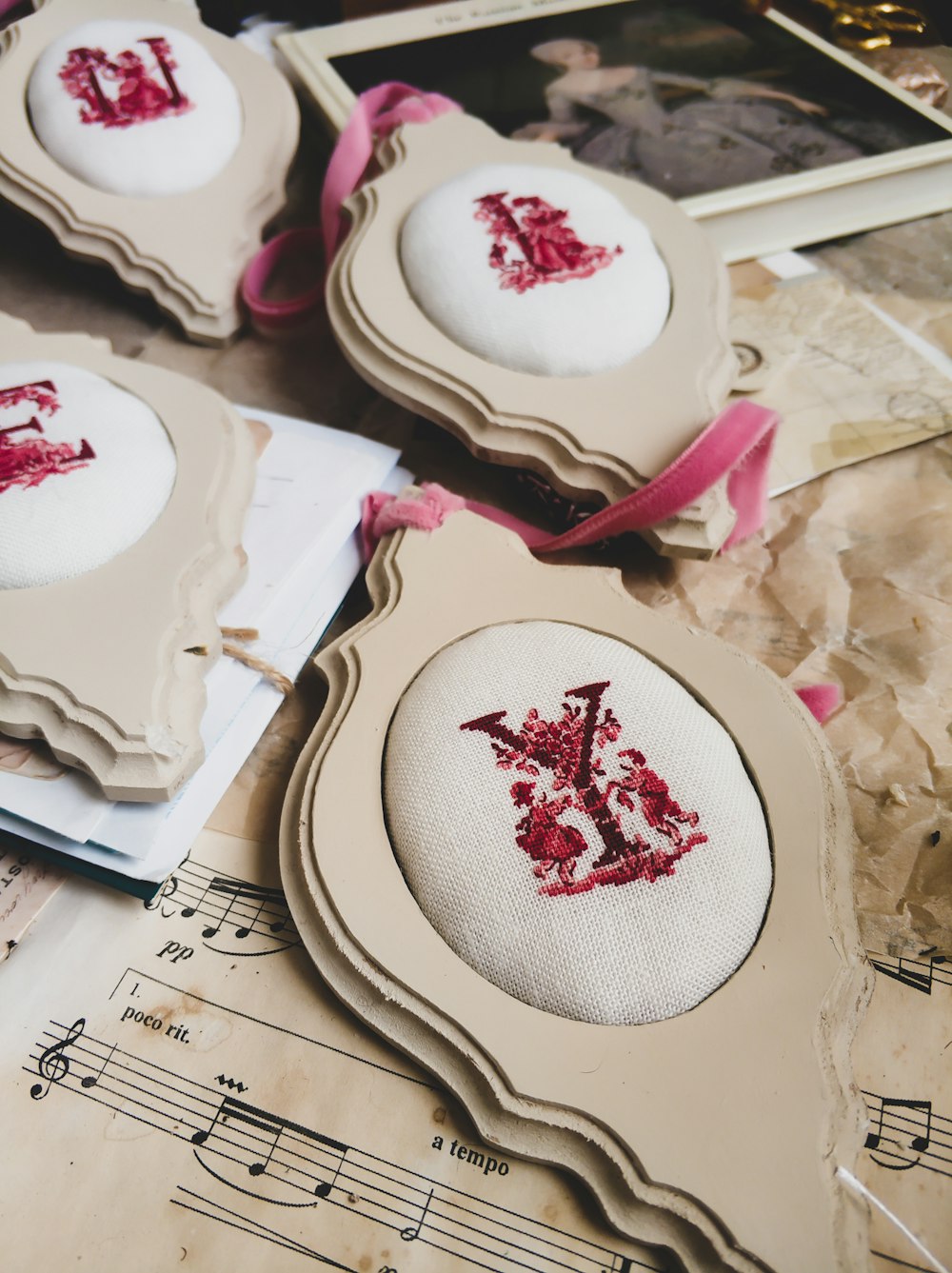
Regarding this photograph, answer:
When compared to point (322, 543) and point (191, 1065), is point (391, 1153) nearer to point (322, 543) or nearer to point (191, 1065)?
point (191, 1065)

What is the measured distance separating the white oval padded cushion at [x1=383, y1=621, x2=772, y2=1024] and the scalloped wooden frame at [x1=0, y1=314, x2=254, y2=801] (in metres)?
0.16

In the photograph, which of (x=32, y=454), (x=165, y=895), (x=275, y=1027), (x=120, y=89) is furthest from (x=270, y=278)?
(x=275, y=1027)

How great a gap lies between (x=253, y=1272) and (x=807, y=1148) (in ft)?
1.08

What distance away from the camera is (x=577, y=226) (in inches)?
35.6

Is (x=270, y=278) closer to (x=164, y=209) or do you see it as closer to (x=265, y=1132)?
(x=164, y=209)

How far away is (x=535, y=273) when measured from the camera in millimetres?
863

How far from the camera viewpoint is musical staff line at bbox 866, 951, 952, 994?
65cm

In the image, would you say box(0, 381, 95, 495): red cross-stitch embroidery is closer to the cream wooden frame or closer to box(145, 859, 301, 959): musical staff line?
box(145, 859, 301, 959): musical staff line

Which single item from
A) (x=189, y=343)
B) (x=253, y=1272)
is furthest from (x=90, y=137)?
(x=253, y=1272)

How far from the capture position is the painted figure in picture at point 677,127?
1105mm

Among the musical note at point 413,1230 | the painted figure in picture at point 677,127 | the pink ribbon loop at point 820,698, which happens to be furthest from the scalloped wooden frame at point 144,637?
Answer: the painted figure in picture at point 677,127

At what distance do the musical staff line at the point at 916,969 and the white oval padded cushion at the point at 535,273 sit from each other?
0.53m

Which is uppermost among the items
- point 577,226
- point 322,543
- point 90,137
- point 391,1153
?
point 90,137

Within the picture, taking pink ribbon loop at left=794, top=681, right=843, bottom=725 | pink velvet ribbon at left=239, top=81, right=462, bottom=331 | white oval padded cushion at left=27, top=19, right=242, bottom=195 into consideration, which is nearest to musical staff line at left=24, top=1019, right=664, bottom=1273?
pink ribbon loop at left=794, top=681, right=843, bottom=725
